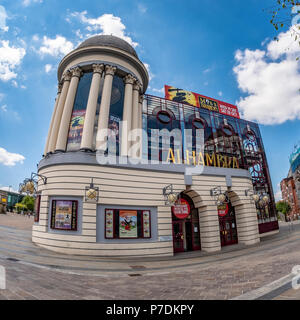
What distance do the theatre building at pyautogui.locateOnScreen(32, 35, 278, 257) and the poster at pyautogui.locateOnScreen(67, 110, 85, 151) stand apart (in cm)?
9

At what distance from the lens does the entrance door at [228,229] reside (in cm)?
1945

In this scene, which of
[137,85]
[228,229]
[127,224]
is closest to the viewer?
[127,224]

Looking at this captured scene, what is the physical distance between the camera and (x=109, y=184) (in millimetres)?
13719

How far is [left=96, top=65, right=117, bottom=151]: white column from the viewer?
48.0ft

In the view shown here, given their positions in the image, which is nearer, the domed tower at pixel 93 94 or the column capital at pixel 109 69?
the domed tower at pixel 93 94

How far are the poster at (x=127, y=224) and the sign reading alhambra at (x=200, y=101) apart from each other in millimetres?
16200

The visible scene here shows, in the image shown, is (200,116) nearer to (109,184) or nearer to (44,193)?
(109,184)

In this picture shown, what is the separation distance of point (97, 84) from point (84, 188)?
9226 mm

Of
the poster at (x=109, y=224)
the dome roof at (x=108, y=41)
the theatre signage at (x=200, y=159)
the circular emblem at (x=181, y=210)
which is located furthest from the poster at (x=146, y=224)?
the dome roof at (x=108, y=41)

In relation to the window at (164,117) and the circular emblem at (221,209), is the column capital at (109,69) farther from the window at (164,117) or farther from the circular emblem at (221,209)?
the circular emblem at (221,209)

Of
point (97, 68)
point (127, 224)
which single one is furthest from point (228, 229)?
point (97, 68)

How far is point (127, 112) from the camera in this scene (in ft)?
56.5

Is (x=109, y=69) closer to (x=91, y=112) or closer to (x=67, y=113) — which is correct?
(x=91, y=112)

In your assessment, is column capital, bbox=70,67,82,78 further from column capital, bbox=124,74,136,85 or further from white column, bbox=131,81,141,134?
white column, bbox=131,81,141,134
